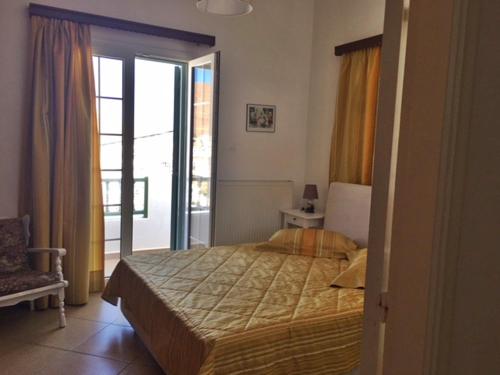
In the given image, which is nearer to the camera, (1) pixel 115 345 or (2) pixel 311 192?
(1) pixel 115 345

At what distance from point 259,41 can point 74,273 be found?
3009 mm

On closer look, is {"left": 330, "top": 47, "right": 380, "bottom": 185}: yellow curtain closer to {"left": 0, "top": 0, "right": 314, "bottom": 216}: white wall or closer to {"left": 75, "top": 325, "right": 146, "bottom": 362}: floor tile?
{"left": 0, "top": 0, "right": 314, "bottom": 216}: white wall

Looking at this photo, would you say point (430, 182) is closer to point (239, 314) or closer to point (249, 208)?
point (239, 314)

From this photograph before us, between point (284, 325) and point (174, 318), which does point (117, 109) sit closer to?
point (174, 318)

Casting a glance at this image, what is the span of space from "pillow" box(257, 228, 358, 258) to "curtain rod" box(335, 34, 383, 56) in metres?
1.79

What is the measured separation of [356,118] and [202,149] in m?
1.56

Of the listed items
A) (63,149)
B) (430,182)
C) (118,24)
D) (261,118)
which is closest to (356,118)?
(261,118)

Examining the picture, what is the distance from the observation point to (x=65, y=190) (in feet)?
11.9

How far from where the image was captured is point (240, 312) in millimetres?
2332

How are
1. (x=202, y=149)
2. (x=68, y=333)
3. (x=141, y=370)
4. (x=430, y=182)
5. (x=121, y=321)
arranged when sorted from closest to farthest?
(x=430, y=182)
(x=141, y=370)
(x=68, y=333)
(x=121, y=321)
(x=202, y=149)

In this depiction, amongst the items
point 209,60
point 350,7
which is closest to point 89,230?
point 209,60

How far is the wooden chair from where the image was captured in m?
3.01

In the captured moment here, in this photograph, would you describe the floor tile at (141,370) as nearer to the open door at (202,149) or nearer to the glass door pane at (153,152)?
the open door at (202,149)

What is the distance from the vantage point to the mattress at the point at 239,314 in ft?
6.70
